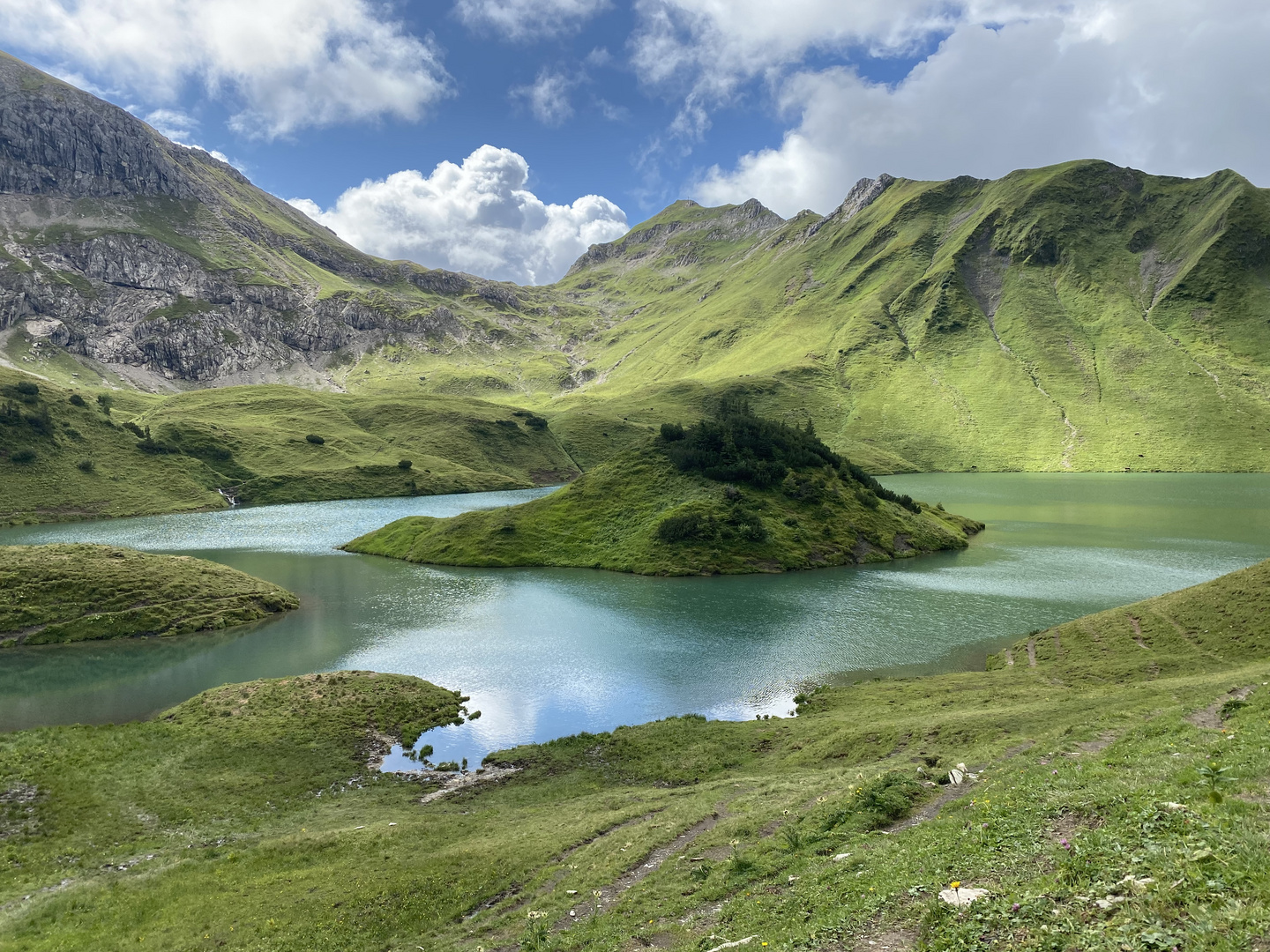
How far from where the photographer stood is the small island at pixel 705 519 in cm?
8456

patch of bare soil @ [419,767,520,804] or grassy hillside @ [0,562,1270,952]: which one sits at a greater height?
grassy hillside @ [0,562,1270,952]

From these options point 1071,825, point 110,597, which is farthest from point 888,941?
Result: point 110,597

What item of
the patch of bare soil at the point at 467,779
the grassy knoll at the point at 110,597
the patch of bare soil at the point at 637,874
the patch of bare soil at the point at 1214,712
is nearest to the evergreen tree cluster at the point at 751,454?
the grassy knoll at the point at 110,597

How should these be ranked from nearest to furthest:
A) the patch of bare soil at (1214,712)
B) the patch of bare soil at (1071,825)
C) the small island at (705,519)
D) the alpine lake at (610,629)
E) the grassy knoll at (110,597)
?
the patch of bare soil at (1071,825), the patch of bare soil at (1214,712), the alpine lake at (610,629), the grassy knoll at (110,597), the small island at (705,519)

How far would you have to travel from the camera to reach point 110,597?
5944cm

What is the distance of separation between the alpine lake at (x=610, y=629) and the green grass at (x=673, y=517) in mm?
3573

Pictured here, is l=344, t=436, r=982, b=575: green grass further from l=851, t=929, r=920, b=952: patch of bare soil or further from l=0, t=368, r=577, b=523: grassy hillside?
l=0, t=368, r=577, b=523: grassy hillside

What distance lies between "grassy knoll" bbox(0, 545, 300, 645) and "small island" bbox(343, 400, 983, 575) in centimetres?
2989

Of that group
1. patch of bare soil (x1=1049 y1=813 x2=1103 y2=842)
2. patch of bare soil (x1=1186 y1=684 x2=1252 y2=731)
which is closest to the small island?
patch of bare soil (x1=1186 y1=684 x2=1252 y2=731)

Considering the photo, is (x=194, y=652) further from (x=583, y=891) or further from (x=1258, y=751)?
(x=1258, y=751)

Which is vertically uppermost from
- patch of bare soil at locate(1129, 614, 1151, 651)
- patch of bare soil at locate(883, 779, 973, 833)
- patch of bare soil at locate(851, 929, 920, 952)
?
patch of bare soil at locate(851, 929, 920, 952)

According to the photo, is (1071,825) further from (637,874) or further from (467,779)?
(467,779)

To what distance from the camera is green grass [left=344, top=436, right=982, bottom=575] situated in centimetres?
8388

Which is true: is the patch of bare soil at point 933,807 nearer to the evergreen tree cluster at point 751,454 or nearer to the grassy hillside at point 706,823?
the grassy hillside at point 706,823
